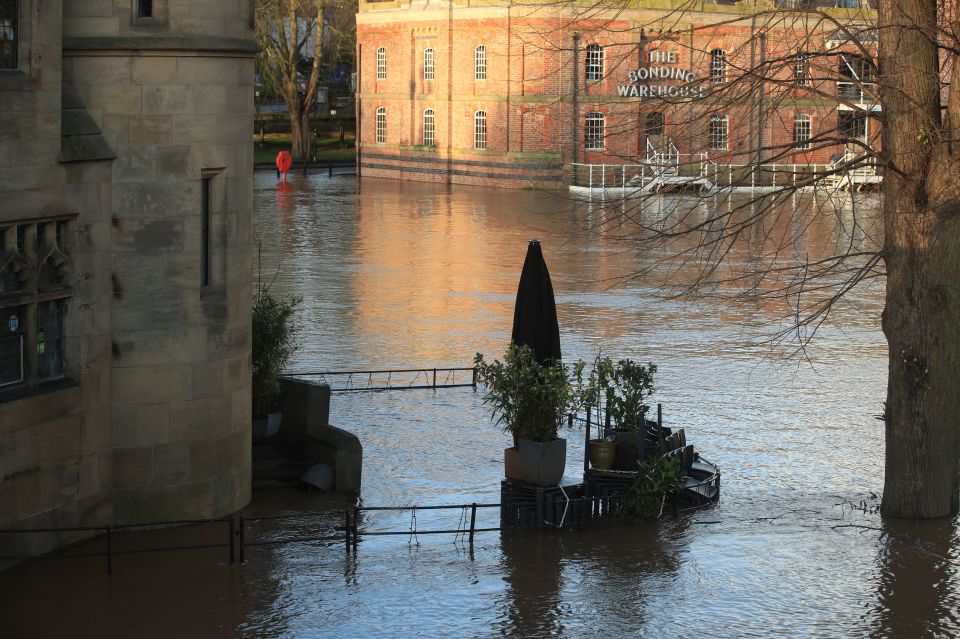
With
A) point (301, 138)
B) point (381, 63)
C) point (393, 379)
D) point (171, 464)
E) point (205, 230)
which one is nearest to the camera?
point (171, 464)

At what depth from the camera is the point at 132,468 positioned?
1541 cm

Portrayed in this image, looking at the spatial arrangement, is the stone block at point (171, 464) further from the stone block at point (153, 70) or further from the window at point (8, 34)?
Result: the window at point (8, 34)

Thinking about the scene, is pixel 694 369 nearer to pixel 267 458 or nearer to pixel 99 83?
pixel 267 458

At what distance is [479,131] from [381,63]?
315 inches

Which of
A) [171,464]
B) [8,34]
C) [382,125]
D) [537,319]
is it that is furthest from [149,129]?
[382,125]

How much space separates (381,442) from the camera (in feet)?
64.4

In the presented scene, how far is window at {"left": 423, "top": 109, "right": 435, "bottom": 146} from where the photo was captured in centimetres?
6662

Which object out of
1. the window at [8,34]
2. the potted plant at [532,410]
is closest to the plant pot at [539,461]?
the potted plant at [532,410]

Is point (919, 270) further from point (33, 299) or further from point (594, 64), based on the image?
point (594, 64)

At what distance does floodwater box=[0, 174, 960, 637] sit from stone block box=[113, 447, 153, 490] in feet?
2.27

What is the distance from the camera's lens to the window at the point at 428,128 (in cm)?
6662

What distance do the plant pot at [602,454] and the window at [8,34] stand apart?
7.50m

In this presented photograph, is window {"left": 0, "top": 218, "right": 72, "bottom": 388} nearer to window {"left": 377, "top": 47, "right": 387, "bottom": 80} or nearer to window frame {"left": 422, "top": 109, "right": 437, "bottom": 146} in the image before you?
window frame {"left": 422, "top": 109, "right": 437, "bottom": 146}

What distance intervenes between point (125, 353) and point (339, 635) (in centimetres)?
475
